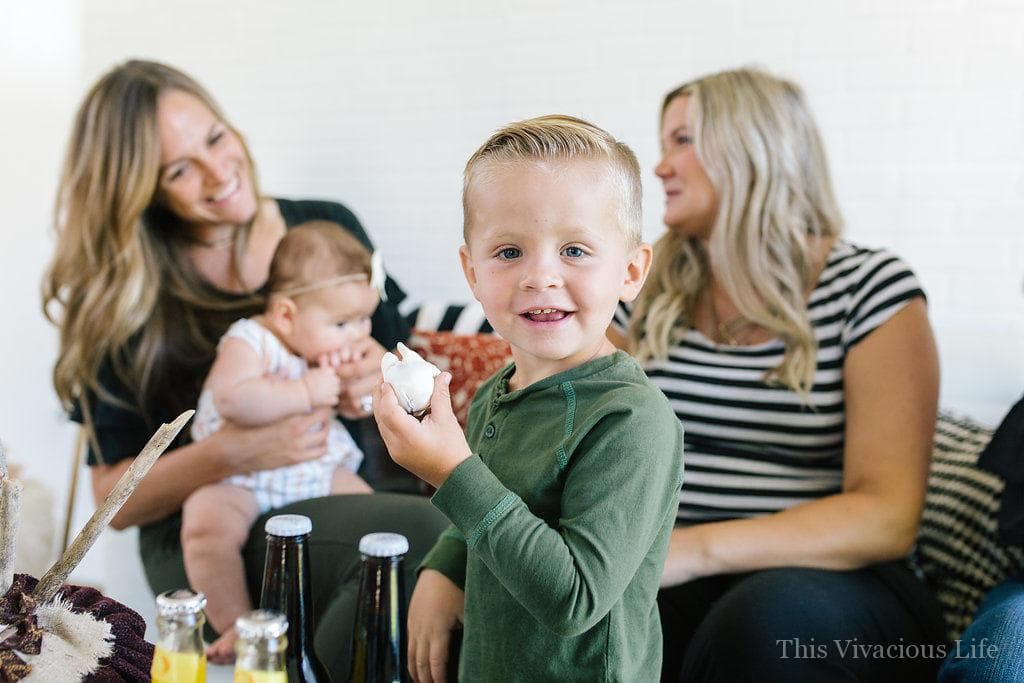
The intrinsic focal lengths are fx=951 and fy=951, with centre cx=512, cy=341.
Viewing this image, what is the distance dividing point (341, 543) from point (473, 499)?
2.38ft

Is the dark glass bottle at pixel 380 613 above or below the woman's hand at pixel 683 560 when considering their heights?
above

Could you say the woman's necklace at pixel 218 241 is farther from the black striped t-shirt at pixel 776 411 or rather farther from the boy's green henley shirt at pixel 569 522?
the boy's green henley shirt at pixel 569 522

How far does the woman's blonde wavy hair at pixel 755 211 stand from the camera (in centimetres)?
154

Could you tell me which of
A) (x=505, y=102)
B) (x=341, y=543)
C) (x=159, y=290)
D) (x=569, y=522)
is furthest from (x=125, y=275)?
(x=569, y=522)

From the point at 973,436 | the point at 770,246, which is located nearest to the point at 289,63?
the point at 770,246

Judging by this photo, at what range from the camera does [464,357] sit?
6.41 feet

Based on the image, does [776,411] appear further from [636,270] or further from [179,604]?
[179,604]

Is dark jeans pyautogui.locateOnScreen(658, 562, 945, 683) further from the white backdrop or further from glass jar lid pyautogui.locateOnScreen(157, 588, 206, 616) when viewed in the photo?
glass jar lid pyautogui.locateOnScreen(157, 588, 206, 616)

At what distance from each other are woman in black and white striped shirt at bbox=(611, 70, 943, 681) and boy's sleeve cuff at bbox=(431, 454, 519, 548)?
62 centimetres

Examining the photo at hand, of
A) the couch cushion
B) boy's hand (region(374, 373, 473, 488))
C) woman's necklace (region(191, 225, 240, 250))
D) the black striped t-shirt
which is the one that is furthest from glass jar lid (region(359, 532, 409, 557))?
woman's necklace (region(191, 225, 240, 250))

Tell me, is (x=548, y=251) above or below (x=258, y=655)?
above

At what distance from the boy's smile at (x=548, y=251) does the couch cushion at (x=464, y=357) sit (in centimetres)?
101

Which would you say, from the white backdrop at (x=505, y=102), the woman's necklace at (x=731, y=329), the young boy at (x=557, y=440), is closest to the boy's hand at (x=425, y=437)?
→ the young boy at (x=557, y=440)

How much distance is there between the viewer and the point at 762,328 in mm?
1579
